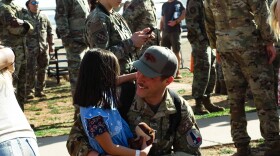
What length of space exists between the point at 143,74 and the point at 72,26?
5.02 metres

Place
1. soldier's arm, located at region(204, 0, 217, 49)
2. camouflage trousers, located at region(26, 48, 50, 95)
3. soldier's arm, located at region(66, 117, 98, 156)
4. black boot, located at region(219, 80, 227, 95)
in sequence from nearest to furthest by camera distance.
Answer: soldier's arm, located at region(66, 117, 98, 156)
soldier's arm, located at region(204, 0, 217, 49)
black boot, located at region(219, 80, 227, 95)
camouflage trousers, located at region(26, 48, 50, 95)

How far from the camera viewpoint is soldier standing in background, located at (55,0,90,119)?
8.65m

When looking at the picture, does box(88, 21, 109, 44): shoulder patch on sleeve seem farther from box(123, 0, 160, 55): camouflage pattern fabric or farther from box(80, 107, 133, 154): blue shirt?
box(123, 0, 160, 55): camouflage pattern fabric

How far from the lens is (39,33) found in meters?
12.4

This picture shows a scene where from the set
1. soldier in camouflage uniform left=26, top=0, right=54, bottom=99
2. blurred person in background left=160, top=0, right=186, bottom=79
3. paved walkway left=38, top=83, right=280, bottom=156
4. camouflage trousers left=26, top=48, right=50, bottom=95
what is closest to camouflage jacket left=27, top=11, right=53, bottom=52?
soldier in camouflage uniform left=26, top=0, right=54, bottom=99

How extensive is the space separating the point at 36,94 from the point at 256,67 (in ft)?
24.5

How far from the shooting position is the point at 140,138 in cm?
368

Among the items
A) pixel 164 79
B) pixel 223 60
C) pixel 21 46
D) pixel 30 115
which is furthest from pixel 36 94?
pixel 164 79

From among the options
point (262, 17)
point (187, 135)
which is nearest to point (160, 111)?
point (187, 135)

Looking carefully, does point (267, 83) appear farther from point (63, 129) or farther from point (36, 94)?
point (36, 94)

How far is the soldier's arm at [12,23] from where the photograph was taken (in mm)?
8531

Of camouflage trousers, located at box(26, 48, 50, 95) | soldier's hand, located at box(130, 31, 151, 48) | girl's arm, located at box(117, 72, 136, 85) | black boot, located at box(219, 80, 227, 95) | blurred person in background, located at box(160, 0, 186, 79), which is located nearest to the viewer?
girl's arm, located at box(117, 72, 136, 85)

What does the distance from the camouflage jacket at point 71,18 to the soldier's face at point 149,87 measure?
16.1 feet

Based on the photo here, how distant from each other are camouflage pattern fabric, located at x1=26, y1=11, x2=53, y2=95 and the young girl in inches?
321
